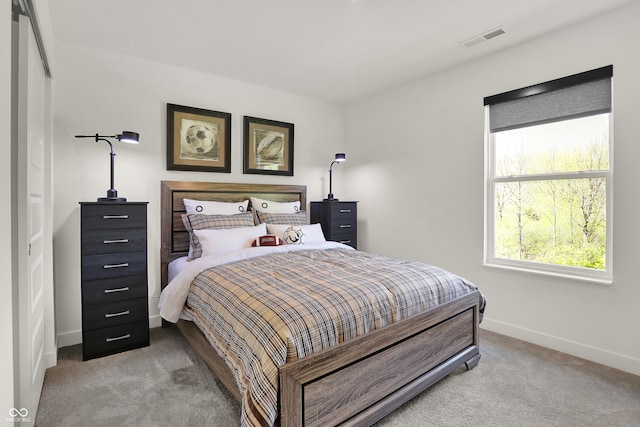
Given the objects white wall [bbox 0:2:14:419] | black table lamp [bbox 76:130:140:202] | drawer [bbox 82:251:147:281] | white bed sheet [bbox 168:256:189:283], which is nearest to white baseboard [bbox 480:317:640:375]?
white bed sheet [bbox 168:256:189:283]

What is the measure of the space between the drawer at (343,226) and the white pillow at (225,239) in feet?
3.85

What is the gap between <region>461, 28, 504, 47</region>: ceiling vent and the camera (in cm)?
264

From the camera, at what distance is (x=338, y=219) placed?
4074 millimetres

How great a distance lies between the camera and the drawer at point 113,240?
2.47 meters

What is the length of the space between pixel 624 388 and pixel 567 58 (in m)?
2.45

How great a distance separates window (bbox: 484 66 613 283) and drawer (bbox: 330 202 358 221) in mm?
1604

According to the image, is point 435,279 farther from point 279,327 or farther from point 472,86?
point 472,86

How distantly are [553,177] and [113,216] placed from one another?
3673mm

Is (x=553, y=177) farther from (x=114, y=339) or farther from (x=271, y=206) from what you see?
(x=114, y=339)

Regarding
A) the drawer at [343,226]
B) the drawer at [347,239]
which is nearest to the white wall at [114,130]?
the drawer at [343,226]

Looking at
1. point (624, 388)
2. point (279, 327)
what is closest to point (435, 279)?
point (279, 327)

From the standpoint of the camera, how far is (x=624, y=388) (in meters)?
2.11

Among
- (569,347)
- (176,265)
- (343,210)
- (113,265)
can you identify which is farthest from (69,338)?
(569,347)

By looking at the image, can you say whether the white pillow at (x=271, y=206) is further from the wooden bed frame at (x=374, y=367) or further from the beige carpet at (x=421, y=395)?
the beige carpet at (x=421, y=395)
